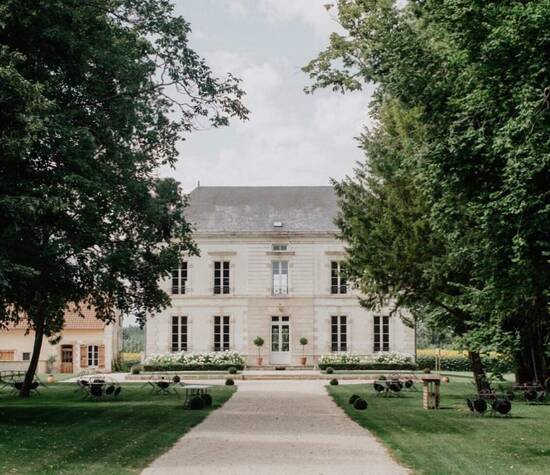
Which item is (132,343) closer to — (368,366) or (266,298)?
(266,298)

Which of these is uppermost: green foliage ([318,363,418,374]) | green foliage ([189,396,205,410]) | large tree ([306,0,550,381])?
large tree ([306,0,550,381])

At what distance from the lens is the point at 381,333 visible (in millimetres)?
41844

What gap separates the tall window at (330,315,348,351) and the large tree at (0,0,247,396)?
74.2 ft

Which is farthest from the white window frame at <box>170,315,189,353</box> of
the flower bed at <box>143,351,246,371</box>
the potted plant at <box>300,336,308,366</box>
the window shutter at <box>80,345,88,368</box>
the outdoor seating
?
the outdoor seating

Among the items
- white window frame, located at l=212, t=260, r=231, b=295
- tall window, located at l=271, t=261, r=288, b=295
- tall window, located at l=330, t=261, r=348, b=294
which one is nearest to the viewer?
tall window, located at l=330, t=261, r=348, b=294

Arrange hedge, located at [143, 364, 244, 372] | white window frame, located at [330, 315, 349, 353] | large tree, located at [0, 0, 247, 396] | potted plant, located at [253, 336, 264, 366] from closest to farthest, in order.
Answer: large tree, located at [0, 0, 247, 396] < hedge, located at [143, 364, 244, 372] < potted plant, located at [253, 336, 264, 366] < white window frame, located at [330, 315, 349, 353]

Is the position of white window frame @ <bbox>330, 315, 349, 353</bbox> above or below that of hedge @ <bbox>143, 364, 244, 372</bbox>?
above

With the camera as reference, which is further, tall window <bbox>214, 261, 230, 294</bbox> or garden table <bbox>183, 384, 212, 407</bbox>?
tall window <bbox>214, 261, 230, 294</bbox>

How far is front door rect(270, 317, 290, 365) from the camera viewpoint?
41.7m

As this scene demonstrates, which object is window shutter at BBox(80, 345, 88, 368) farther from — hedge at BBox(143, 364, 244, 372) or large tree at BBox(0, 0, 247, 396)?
large tree at BBox(0, 0, 247, 396)

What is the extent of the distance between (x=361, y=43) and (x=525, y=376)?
10943 mm

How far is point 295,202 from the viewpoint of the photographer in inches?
1721

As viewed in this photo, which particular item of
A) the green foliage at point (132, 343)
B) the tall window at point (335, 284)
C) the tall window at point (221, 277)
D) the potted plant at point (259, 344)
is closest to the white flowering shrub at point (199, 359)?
the potted plant at point (259, 344)

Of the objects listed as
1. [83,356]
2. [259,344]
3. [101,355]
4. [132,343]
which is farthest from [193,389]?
[132,343]
